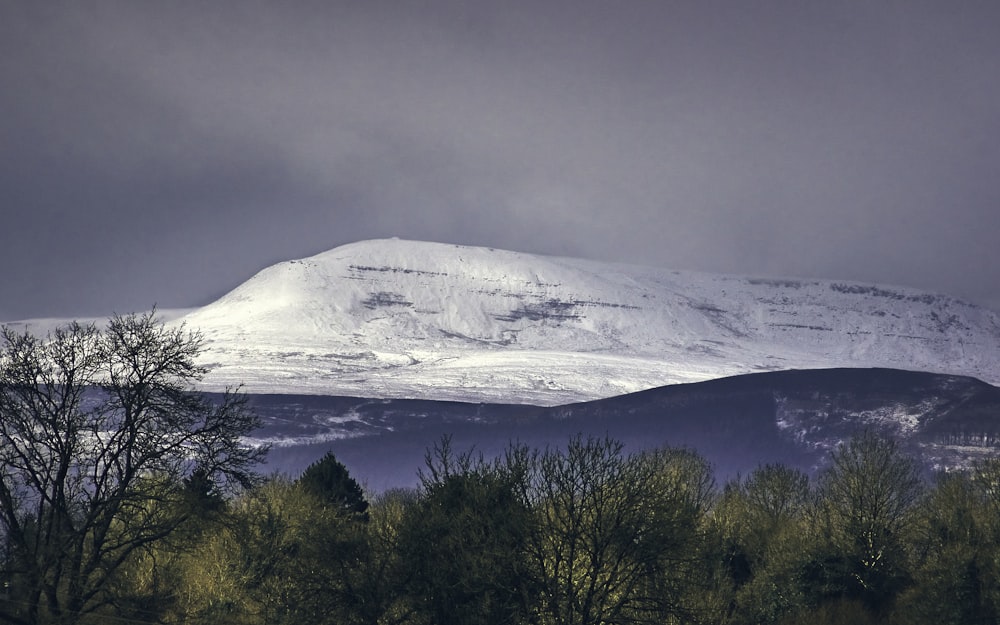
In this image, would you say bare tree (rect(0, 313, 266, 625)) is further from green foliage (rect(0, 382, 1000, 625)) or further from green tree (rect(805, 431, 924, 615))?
green tree (rect(805, 431, 924, 615))

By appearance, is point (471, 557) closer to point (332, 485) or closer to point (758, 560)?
point (332, 485)

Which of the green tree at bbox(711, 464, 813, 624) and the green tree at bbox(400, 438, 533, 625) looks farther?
the green tree at bbox(711, 464, 813, 624)

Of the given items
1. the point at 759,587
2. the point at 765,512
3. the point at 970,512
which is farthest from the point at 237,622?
the point at 765,512

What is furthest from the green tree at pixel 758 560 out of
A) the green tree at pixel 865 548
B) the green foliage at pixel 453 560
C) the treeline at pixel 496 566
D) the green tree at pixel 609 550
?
the green tree at pixel 609 550

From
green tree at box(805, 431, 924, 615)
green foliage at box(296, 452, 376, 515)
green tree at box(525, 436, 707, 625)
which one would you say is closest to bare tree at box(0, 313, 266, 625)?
green tree at box(525, 436, 707, 625)

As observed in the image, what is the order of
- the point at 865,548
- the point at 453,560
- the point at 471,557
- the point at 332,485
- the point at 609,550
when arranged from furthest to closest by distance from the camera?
the point at 332,485
the point at 865,548
the point at 609,550
the point at 453,560
the point at 471,557

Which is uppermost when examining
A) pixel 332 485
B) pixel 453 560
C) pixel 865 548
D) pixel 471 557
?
pixel 471 557

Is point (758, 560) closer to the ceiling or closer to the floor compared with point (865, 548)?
closer to the floor

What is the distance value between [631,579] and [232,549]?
22792 mm

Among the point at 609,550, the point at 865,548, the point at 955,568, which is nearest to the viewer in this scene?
the point at 609,550

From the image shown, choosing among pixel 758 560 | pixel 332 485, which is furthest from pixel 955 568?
pixel 332 485

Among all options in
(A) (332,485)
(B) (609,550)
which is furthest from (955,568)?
(A) (332,485)

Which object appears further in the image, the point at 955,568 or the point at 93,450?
the point at 955,568

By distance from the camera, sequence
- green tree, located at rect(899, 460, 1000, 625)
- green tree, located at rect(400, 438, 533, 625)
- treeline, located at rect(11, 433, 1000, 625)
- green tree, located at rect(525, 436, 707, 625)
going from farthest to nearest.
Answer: green tree, located at rect(899, 460, 1000, 625) → green tree, located at rect(525, 436, 707, 625) → treeline, located at rect(11, 433, 1000, 625) → green tree, located at rect(400, 438, 533, 625)
